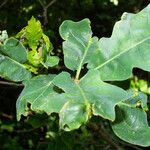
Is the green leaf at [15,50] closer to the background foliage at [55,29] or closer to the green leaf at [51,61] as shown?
the green leaf at [51,61]

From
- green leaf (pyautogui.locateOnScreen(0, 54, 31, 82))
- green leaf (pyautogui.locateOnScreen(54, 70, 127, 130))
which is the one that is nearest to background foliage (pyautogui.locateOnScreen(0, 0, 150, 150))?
green leaf (pyautogui.locateOnScreen(0, 54, 31, 82))

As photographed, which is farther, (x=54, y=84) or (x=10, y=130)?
(x=10, y=130)

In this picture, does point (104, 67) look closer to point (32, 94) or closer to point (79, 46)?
point (79, 46)

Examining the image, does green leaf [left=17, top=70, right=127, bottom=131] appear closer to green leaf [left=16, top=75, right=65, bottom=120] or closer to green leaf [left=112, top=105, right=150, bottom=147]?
green leaf [left=16, top=75, right=65, bottom=120]

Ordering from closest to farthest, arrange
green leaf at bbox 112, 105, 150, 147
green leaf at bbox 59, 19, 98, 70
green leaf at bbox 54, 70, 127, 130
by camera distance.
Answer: green leaf at bbox 54, 70, 127, 130, green leaf at bbox 112, 105, 150, 147, green leaf at bbox 59, 19, 98, 70

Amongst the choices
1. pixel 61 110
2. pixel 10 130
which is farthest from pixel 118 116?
pixel 10 130

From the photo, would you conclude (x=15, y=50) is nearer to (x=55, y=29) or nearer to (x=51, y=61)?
(x=51, y=61)
